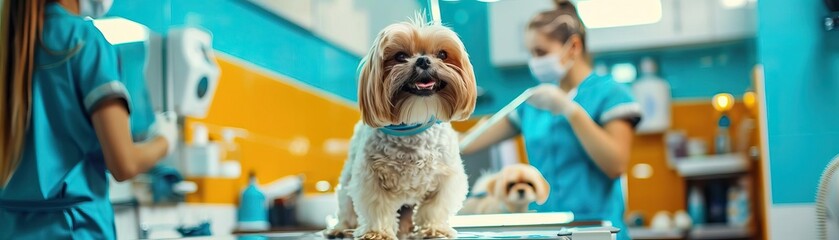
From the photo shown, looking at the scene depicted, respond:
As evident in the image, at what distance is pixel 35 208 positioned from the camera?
4.94 ft

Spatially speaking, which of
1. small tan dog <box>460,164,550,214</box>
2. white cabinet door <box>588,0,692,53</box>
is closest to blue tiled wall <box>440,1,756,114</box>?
white cabinet door <box>588,0,692,53</box>

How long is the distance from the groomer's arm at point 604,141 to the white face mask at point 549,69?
0.11 meters

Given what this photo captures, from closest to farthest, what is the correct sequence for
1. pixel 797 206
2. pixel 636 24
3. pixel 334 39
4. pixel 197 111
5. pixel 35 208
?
pixel 35 208
pixel 797 206
pixel 334 39
pixel 197 111
pixel 636 24

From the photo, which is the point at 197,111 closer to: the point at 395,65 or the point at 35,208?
the point at 35,208

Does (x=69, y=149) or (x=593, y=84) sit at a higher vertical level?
(x=593, y=84)

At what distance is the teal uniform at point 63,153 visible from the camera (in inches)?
59.1

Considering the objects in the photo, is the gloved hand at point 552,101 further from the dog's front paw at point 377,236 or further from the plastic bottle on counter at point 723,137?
the plastic bottle on counter at point 723,137

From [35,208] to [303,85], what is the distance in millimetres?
1370

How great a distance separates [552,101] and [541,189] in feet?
0.86

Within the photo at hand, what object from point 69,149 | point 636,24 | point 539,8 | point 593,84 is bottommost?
point 69,149

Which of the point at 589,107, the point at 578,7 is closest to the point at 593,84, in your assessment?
the point at 589,107

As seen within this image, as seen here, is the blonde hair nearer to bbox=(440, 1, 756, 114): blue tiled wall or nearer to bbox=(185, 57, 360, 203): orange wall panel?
bbox=(185, 57, 360, 203): orange wall panel

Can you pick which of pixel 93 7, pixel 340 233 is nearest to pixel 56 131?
pixel 93 7

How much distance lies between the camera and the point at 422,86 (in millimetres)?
1017
